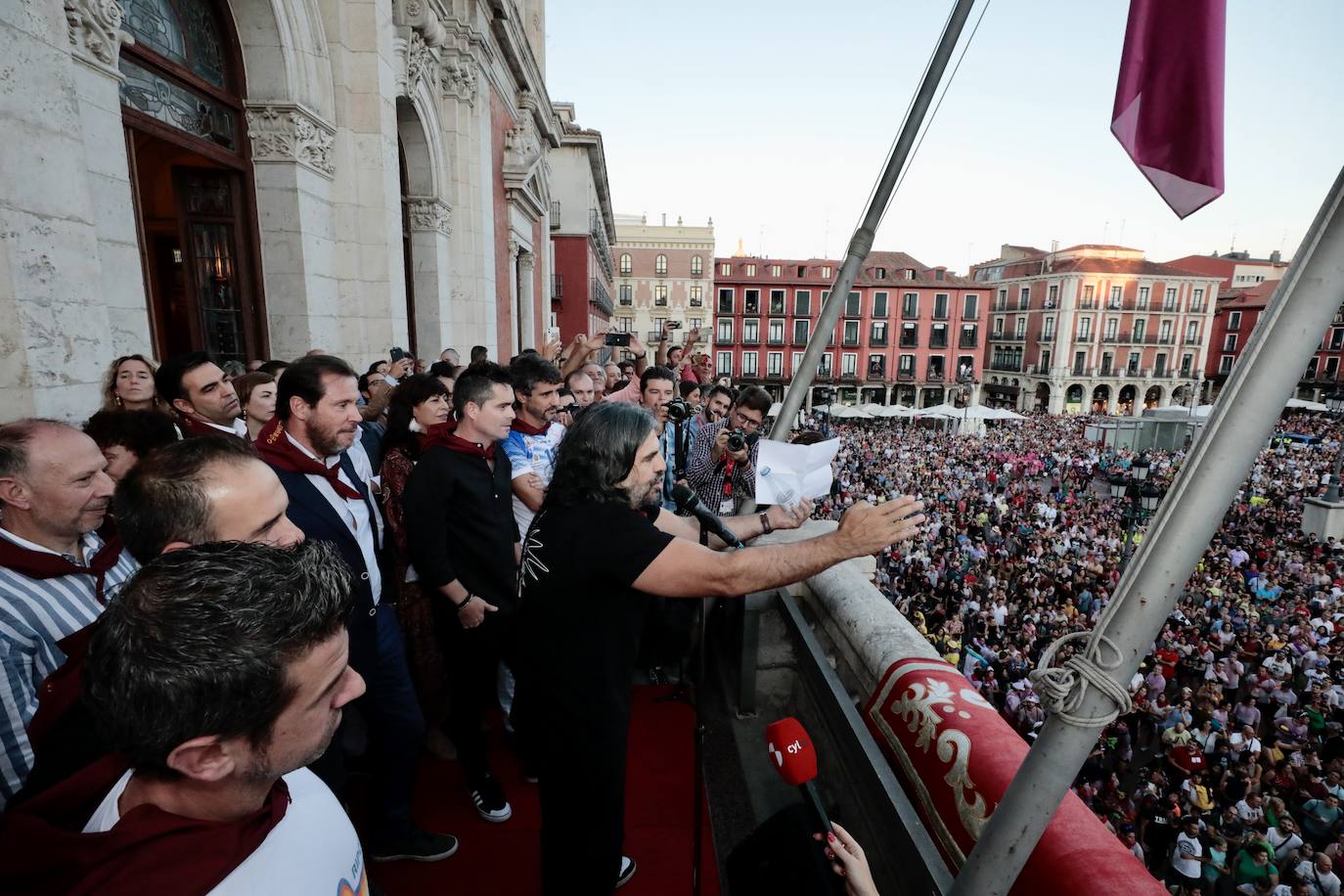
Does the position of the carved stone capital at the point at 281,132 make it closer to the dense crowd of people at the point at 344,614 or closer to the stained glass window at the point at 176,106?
the stained glass window at the point at 176,106

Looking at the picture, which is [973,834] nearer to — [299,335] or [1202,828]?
[299,335]

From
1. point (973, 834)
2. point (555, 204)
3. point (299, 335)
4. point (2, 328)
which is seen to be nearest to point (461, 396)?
point (2, 328)

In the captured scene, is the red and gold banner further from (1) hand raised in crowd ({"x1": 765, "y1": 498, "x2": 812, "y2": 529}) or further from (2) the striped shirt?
(2) the striped shirt

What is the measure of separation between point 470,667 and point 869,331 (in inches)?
1831

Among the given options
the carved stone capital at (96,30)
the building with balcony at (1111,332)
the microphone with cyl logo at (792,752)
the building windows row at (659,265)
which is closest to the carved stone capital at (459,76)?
the carved stone capital at (96,30)

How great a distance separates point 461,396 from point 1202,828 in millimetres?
8436

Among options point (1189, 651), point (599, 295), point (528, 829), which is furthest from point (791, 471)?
point (599, 295)

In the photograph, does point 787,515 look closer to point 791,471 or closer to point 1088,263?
point 791,471

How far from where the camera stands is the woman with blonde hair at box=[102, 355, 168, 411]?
10.6 ft

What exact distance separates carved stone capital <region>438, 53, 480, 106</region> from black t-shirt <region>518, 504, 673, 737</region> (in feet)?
33.5

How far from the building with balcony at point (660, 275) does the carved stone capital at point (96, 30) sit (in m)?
43.8

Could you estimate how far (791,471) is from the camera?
279 centimetres

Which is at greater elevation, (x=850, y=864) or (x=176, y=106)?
(x=176, y=106)

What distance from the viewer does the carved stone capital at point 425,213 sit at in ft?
30.8
